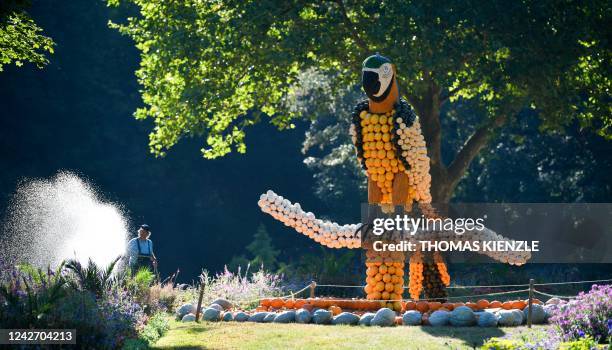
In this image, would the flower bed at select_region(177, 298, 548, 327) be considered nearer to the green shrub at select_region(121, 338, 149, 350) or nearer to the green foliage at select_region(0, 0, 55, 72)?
the green shrub at select_region(121, 338, 149, 350)

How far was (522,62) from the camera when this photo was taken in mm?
23094

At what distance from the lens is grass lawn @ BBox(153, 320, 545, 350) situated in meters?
12.1

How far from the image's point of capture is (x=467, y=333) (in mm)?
13008

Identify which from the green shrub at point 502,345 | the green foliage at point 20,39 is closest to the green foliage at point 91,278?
the green foliage at point 20,39

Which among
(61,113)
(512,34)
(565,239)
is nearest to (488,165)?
(565,239)

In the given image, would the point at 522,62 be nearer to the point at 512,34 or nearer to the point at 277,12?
the point at 512,34

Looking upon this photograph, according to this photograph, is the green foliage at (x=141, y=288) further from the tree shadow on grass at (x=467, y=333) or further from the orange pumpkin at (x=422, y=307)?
the tree shadow on grass at (x=467, y=333)

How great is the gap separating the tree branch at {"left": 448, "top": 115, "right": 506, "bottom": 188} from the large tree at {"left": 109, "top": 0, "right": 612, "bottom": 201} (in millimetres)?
67

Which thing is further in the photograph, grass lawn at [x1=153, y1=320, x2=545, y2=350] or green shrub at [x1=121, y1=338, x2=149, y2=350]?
green shrub at [x1=121, y1=338, x2=149, y2=350]

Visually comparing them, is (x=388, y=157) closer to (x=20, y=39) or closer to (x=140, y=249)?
(x=140, y=249)

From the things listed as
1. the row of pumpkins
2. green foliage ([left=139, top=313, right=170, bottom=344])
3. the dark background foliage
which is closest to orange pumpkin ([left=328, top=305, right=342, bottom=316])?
the row of pumpkins

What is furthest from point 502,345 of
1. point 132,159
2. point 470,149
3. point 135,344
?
point 132,159

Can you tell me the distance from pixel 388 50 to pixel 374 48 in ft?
3.86

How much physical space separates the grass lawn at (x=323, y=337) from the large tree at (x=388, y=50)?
10076mm
